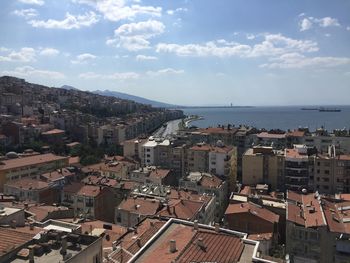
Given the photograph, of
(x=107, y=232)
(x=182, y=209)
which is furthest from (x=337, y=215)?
(x=107, y=232)

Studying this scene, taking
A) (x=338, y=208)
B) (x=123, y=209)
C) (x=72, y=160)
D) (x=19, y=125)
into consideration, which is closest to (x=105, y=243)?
(x=123, y=209)

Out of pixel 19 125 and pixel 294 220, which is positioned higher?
pixel 19 125

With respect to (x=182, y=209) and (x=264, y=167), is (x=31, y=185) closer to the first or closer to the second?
(x=182, y=209)

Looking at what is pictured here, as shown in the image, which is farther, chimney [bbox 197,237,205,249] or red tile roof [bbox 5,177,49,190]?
red tile roof [bbox 5,177,49,190]

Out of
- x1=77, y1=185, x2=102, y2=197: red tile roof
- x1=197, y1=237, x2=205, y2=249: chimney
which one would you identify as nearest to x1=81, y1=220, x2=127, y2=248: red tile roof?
x1=77, y1=185, x2=102, y2=197: red tile roof

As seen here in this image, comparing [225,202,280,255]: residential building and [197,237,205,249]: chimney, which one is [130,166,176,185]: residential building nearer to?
[225,202,280,255]: residential building

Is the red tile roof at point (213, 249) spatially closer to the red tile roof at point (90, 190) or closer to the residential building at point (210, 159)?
the red tile roof at point (90, 190)

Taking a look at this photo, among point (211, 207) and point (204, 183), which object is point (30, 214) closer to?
point (211, 207)

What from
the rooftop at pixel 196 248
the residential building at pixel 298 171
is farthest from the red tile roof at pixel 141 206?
the residential building at pixel 298 171
